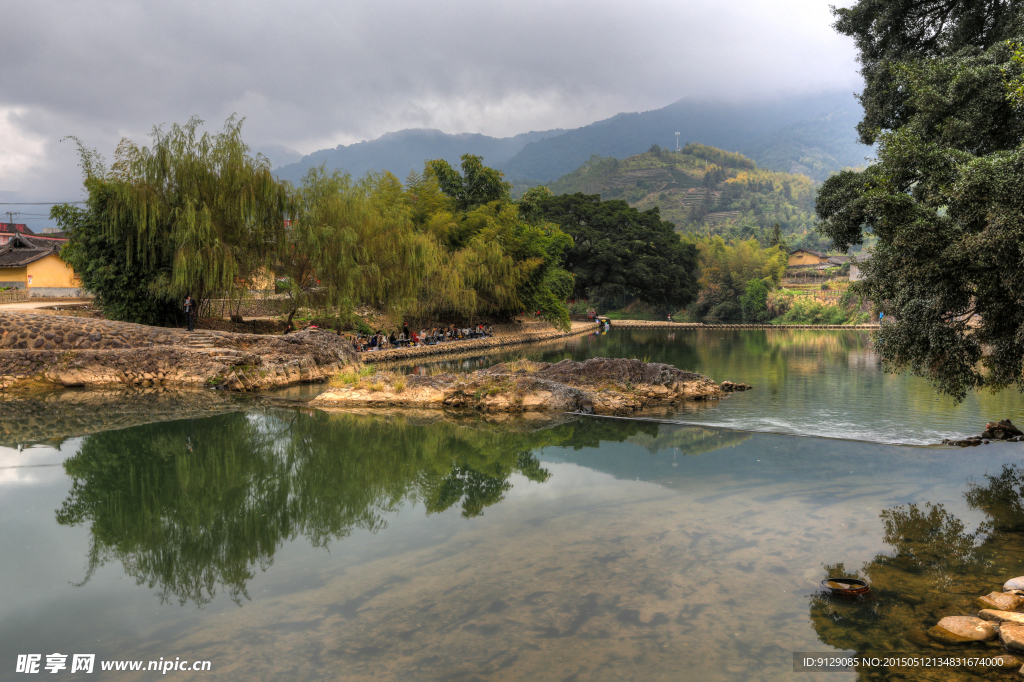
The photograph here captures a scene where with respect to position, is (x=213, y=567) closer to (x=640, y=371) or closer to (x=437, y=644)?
(x=437, y=644)

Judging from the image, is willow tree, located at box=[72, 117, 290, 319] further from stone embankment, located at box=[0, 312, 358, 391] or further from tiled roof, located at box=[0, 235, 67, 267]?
tiled roof, located at box=[0, 235, 67, 267]

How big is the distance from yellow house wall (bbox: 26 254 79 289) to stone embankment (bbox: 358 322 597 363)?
2217 centimetres

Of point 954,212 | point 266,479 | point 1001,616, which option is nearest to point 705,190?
point 954,212

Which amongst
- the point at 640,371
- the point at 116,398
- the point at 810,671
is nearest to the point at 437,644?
the point at 810,671

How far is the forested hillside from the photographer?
112812 mm

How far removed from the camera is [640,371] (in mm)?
15758

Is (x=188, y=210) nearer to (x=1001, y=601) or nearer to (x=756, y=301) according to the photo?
(x=1001, y=601)

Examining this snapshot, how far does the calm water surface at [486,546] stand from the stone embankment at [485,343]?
39.3ft

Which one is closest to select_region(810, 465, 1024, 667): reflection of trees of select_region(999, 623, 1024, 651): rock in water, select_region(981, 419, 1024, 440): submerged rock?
select_region(999, 623, 1024, 651): rock in water

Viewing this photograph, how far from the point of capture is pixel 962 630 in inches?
176

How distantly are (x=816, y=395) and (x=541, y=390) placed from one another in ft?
25.2

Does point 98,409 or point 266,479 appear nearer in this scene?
point 266,479

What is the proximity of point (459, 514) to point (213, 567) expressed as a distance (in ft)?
8.96

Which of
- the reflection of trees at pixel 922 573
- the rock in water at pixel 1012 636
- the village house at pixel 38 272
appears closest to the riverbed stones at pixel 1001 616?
the rock in water at pixel 1012 636
